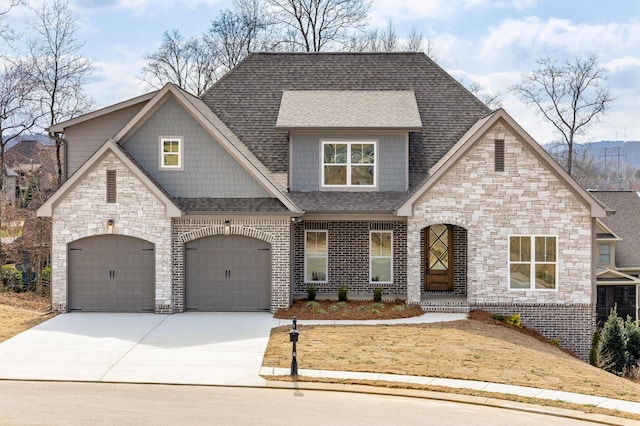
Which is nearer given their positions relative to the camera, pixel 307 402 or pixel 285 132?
pixel 307 402

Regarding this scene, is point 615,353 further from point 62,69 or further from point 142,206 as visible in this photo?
point 62,69

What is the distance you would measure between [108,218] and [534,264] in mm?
13208

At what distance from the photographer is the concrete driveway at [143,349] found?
14.8m

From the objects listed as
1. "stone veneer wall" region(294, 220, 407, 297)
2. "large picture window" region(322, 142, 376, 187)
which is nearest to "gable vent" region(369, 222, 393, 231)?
"stone veneer wall" region(294, 220, 407, 297)

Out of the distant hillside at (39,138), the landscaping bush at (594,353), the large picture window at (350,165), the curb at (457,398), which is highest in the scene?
the distant hillside at (39,138)

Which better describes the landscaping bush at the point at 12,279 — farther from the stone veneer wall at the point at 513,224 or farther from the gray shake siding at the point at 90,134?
the stone veneer wall at the point at 513,224

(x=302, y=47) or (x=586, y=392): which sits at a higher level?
(x=302, y=47)

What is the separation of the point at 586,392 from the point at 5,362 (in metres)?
12.4

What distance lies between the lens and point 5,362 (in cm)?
1579

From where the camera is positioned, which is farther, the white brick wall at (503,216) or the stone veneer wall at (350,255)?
the stone veneer wall at (350,255)

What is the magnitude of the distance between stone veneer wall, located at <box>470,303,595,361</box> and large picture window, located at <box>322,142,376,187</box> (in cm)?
591

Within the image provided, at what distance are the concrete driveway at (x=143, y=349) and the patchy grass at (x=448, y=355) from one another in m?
0.96

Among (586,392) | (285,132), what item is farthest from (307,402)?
(285,132)

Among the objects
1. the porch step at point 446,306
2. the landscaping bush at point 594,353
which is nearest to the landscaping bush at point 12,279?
the porch step at point 446,306
